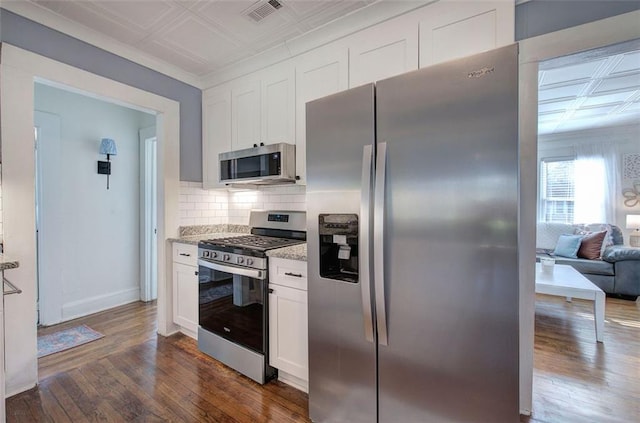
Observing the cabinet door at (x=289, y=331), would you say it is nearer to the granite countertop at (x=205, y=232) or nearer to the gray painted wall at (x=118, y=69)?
the granite countertop at (x=205, y=232)

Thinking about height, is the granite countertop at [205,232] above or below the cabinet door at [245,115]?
below

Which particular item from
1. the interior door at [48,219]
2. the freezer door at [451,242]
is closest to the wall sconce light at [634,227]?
the freezer door at [451,242]

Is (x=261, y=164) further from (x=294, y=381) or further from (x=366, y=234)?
(x=294, y=381)

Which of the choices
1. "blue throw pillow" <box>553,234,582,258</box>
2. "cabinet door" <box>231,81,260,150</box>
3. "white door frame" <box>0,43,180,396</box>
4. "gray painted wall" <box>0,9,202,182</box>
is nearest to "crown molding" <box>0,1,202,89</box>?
"gray painted wall" <box>0,9,202,182</box>

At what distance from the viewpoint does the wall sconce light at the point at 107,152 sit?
3.24 m

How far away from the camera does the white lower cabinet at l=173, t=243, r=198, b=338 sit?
2602mm

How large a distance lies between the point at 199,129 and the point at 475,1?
2676 millimetres

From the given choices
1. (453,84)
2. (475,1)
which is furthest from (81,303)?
(475,1)

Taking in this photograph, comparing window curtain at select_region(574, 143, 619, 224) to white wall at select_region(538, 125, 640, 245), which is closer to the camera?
white wall at select_region(538, 125, 640, 245)

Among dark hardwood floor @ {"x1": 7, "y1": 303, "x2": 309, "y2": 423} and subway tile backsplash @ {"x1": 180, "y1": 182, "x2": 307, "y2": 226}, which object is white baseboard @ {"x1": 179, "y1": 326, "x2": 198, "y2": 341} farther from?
subway tile backsplash @ {"x1": 180, "y1": 182, "x2": 307, "y2": 226}

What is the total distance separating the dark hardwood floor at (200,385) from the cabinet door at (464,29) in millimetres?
2256

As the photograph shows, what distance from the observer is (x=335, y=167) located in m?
1.51

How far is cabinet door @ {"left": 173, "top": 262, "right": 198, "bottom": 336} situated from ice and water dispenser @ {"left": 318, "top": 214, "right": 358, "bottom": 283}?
5.08 feet

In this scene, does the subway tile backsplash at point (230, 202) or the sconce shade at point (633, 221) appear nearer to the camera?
the subway tile backsplash at point (230, 202)
